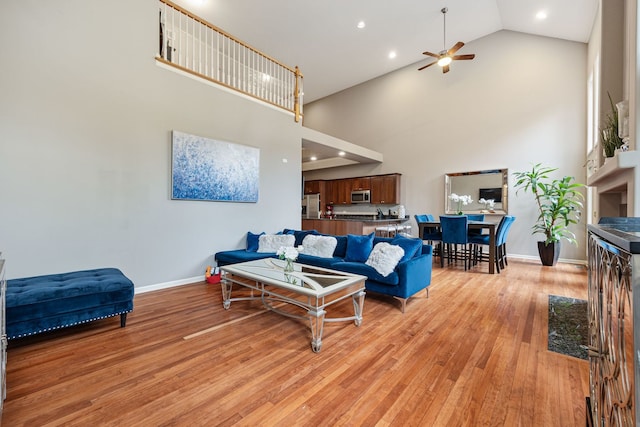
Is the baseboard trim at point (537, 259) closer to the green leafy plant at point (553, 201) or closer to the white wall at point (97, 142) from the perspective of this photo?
the green leafy plant at point (553, 201)

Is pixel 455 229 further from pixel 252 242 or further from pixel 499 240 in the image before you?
pixel 252 242

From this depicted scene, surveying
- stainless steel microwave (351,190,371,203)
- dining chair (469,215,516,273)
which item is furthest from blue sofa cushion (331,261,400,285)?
stainless steel microwave (351,190,371,203)

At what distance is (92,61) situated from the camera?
10.8 ft

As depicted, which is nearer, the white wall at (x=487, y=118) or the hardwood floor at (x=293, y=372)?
the hardwood floor at (x=293, y=372)

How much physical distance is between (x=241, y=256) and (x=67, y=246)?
199cm

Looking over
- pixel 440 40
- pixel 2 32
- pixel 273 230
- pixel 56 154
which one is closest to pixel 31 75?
pixel 2 32

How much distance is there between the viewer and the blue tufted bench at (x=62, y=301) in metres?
2.12

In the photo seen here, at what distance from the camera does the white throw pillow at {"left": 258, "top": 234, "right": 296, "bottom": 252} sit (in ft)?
14.8

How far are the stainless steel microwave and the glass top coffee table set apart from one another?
5496mm

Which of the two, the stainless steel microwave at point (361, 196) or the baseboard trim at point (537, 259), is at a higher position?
the stainless steel microwave at point (361, 196)

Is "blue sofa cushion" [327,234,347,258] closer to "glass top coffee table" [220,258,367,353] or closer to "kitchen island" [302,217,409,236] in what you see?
"glass top coffee table" [220,258,367,353]

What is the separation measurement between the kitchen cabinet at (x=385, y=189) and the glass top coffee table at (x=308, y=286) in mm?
5263

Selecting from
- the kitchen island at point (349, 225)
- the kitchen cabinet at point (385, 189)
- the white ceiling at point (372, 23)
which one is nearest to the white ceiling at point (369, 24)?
the white ceiling at point (372, 23)

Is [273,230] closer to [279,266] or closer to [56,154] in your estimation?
[279,266]
